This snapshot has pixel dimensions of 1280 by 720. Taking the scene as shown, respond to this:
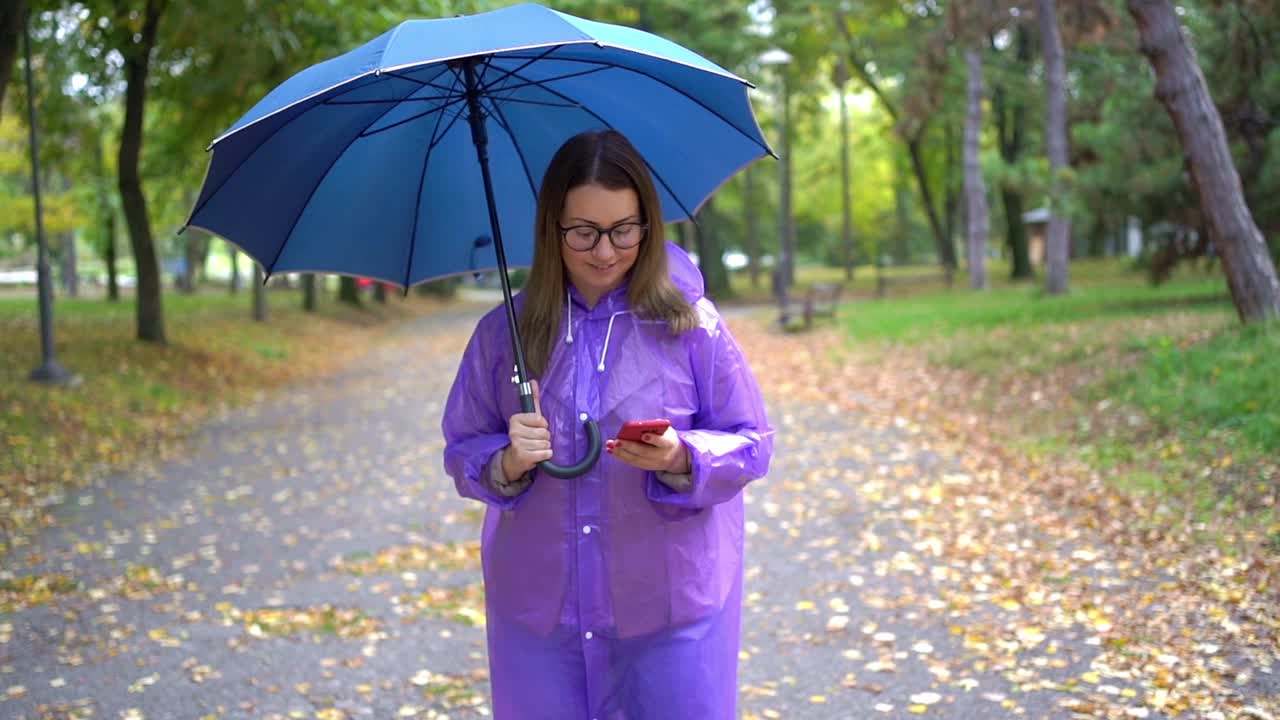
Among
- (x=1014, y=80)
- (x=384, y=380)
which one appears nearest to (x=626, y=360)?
(x=384, y=380)

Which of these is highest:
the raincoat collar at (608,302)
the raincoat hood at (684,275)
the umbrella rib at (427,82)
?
the umbrella rib at (427,82)

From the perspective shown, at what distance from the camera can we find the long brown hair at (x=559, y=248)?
9.06 ft

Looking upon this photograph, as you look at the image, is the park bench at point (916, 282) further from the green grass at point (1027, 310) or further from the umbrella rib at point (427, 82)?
the umbrella rib at point (427, 82)

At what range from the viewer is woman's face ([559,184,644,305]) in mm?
2758

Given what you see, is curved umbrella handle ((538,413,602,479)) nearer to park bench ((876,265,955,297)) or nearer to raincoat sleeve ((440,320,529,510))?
raincoat sleeve ((440,320,529,510))

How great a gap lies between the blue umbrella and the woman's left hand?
0.78m

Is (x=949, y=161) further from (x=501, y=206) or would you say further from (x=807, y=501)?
(x=501, y=206)

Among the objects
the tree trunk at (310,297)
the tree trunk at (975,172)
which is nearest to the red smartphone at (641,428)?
the tree trunk at (975,172)

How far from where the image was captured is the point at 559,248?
2.82 m

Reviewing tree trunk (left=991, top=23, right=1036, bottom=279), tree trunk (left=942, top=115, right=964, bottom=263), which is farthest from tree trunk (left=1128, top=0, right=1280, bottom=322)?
tree trunk (left=942, top=115, right=964, bottom=263)

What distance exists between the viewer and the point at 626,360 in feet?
9.00

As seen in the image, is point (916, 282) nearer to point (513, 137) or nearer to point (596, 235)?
point (513, 137)

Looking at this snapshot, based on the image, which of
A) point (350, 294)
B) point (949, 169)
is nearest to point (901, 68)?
point (949, 169)

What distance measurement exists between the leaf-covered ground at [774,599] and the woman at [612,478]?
2.56 m
